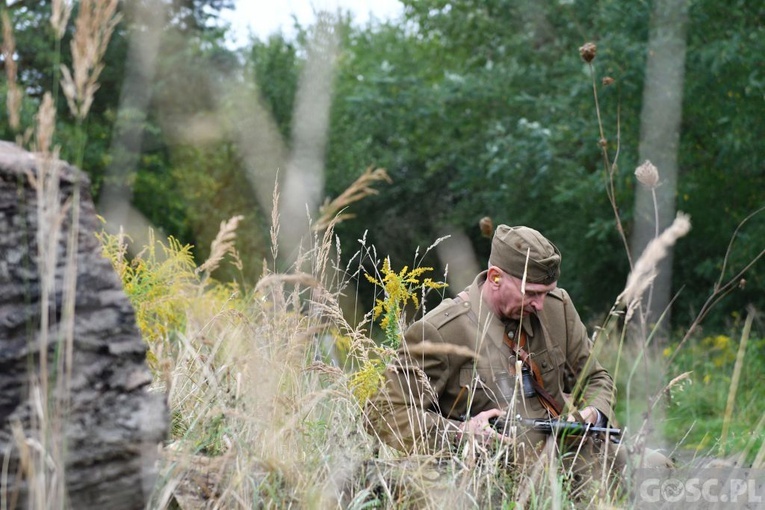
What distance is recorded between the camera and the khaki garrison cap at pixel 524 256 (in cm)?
369

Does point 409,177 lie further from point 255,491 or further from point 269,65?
point 255,491

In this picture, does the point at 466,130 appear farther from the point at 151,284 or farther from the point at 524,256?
the point at 524,256

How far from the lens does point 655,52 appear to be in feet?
35.7

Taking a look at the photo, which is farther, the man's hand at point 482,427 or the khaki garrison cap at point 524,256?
the khaki garrison cap at point 524,256

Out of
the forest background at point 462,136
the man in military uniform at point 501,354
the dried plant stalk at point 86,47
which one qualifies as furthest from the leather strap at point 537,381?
the forest background at point 462,136

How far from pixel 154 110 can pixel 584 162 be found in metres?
9.36

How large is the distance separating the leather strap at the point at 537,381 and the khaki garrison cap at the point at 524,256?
0.28m

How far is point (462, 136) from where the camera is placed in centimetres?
1855

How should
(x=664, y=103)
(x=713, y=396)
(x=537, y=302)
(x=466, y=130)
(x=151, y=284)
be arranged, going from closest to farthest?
(x=537, y=302)
(x=151, y=284)
(x=713, y=396)
(x=664, y=103)
(x=466, y=130)

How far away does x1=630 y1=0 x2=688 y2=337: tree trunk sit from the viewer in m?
11.1

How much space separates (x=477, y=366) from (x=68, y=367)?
2082 mm

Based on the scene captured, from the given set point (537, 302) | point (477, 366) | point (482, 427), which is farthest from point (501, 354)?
point (482, 427)

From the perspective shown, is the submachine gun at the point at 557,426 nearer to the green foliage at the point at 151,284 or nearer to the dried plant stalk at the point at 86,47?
the green foliage at the point at 151,284

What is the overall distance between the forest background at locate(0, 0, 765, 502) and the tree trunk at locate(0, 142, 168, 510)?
4165 mm
